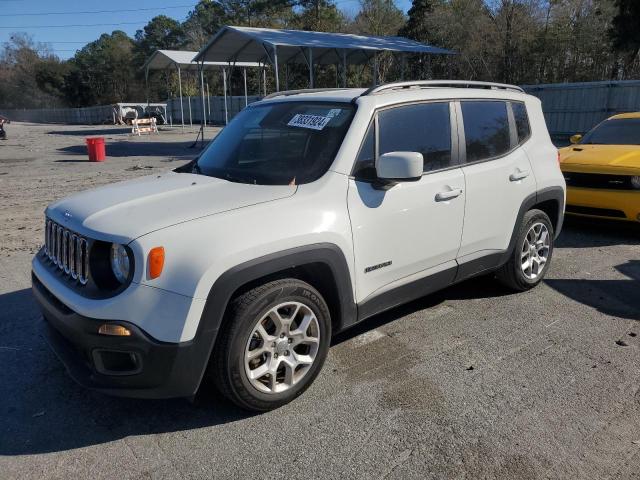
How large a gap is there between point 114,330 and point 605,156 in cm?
661

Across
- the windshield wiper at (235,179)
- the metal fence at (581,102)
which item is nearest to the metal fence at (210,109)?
the metal fence at (581,102)

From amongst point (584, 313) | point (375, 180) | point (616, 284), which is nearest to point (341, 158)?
point (375, 180)

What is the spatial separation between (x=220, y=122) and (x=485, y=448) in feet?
138

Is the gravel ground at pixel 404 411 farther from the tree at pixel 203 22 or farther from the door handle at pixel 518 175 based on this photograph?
the tree at pixel 203 22

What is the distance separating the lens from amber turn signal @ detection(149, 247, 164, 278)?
8.77 ft

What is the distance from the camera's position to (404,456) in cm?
280

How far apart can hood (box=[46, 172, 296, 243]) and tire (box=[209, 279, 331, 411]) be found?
21.3 inches

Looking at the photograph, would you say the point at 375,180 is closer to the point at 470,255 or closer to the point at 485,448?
the point at 470,255

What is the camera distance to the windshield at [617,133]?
7.65 metres

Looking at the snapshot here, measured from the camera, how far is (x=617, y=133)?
792 centimetres

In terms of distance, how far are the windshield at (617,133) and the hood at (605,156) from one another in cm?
28

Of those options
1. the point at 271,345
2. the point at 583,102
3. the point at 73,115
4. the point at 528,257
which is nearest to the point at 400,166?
the point at 271,345

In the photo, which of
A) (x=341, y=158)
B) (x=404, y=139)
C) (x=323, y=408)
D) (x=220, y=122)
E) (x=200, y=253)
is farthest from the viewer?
(x=220, y=122)

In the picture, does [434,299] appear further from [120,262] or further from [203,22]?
[203,22]
